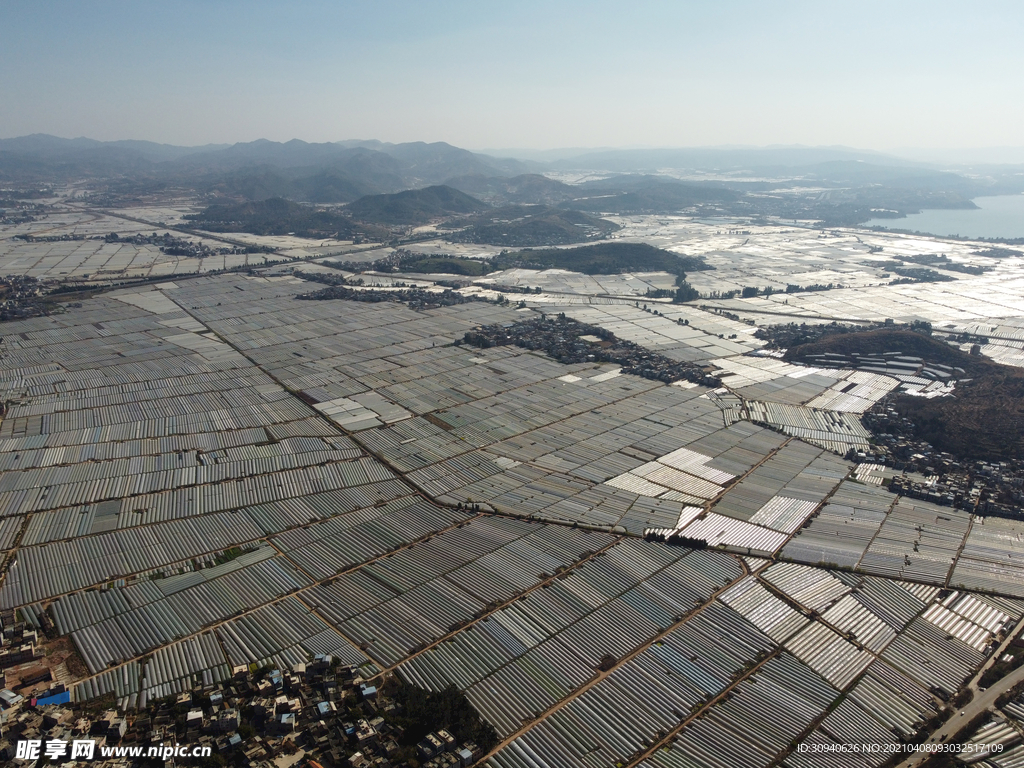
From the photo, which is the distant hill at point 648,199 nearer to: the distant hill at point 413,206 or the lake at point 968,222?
the distant hill at point 413,206

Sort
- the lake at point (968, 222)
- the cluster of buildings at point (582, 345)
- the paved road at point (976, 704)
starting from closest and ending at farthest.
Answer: the paved road at point (976, 704), the cluster of buildings at point (582, 345), the lake at point (968, 222)

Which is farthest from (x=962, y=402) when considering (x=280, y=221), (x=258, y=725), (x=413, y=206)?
(x=413, y=206)

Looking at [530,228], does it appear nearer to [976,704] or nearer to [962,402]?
[962,402]

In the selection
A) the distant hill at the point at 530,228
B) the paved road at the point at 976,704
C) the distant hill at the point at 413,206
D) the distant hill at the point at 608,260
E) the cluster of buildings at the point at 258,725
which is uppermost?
the distant hill at the point at 413,206

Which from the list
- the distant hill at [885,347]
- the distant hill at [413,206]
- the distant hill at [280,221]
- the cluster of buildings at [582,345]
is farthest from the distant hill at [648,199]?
the distant hill at [885,347]

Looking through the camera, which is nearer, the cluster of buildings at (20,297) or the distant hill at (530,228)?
the cluster of buildings at (20,297)

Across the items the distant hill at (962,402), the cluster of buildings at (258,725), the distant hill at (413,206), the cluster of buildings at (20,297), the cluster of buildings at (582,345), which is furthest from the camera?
the distant hill at (413,206)

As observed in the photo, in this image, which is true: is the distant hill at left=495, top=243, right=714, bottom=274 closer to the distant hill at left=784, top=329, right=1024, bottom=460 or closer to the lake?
the distant hill at left=784, top=329, right=1024, bottom=460

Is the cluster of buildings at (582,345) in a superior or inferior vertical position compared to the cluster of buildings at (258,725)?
superior
